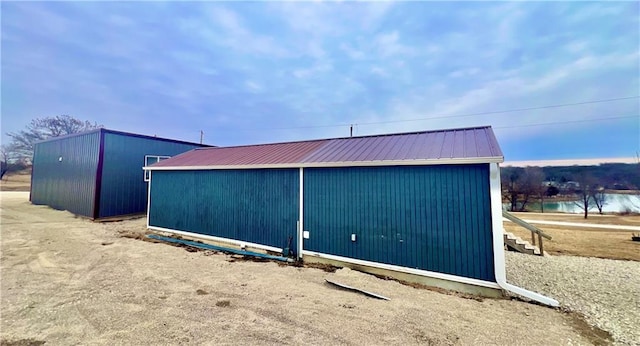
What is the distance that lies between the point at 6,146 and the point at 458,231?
43706 mm

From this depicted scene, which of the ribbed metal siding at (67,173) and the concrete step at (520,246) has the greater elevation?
the ribbed metal siding at (67,173)

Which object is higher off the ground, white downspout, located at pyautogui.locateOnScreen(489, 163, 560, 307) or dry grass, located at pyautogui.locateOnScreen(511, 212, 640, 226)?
white downspout, located at pyautogui.locateOnScreen(489, 163, 560, 307)

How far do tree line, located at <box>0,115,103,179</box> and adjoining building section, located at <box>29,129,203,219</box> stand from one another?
18.9m

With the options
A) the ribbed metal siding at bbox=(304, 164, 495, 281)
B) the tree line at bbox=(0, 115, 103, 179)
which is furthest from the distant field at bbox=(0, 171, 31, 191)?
the ribbed metal siding at bbox=(304, 164, 495, 281)

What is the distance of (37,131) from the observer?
85.5ft

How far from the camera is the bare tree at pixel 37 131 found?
84.7ft

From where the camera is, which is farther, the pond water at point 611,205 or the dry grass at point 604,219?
the pond water at point 611,205

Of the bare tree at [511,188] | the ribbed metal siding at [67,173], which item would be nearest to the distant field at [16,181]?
the ribbed metal siding at [67,173]

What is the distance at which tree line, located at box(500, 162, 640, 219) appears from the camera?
21281mm

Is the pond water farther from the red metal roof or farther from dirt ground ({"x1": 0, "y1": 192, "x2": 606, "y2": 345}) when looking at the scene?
dirt ground ({"x1": 0, "y1": 192, "x2": 606, "y2": 345})

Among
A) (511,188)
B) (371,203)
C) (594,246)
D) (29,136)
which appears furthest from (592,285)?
(29,136)

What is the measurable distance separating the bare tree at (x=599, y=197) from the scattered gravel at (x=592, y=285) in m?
22.9

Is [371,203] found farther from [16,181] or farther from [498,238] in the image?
[16,181]

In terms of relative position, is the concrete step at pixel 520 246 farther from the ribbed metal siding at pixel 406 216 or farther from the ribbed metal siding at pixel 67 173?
the ribbed metal siding at pixel 67 173
